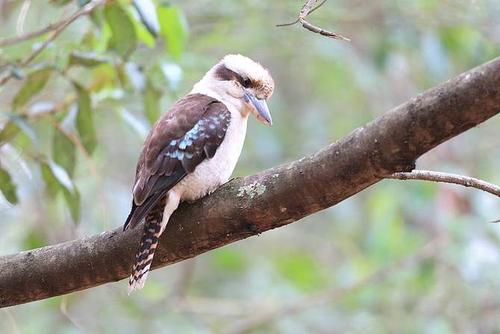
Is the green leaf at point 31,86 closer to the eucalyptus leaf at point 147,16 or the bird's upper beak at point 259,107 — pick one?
the eucalyptus leaf at point 147,16

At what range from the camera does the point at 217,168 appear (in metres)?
2.73

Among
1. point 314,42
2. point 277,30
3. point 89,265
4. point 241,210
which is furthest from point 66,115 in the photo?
point 314,42

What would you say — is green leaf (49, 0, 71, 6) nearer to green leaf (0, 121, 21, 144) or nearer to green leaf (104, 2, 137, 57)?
green leaf (104, 2, 137, 57)

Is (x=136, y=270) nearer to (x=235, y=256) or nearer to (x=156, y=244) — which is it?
(x=156, y=244)

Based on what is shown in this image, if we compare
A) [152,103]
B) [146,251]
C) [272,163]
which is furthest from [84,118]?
[272,163]

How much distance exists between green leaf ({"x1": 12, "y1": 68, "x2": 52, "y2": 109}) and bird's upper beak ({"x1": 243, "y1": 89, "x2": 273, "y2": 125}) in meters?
0.67

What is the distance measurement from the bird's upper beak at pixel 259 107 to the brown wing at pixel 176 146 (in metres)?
0.20

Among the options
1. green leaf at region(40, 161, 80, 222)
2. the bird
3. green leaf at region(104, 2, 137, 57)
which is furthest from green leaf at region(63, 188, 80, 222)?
green leaf at region(104, 2, 137, 57)

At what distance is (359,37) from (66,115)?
11.5 ft

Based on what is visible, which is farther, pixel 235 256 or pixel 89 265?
pixel 235 256

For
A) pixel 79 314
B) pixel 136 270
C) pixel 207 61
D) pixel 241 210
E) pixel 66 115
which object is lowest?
pixel 79 314

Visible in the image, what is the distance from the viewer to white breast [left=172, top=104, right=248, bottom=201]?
258 centimetres

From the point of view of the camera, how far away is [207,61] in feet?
14.1

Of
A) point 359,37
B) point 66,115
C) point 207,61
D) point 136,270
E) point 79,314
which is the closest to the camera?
point 136,270
